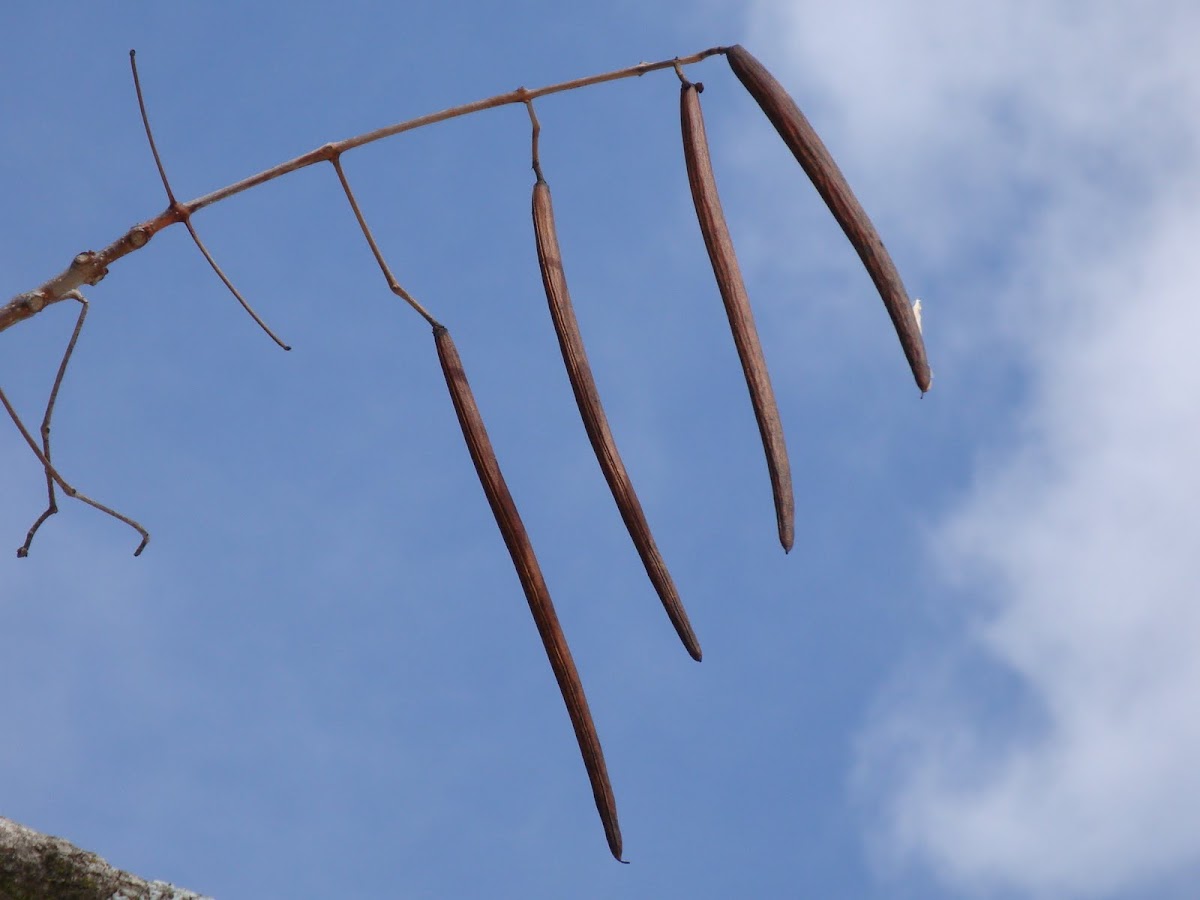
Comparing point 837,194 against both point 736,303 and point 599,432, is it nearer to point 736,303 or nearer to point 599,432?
point 736,303

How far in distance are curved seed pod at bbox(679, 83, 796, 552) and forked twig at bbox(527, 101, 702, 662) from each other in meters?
0.18

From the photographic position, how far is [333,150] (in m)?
2.20

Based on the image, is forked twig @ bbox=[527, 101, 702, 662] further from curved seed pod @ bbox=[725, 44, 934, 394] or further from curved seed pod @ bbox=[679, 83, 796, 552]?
curved seed pod @ bbox=[725, 44, 934, 394]

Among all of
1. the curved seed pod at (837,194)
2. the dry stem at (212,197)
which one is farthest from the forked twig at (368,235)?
the curved seed pod at (837,194)

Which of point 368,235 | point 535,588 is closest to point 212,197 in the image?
point 368,235

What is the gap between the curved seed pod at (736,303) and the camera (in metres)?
1.83

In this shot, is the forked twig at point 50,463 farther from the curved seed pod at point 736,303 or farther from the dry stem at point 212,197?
the curved seed pod at point 736,303

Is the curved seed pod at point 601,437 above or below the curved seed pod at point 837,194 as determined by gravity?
below

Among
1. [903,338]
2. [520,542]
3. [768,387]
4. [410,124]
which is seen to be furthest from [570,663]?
[410,124]

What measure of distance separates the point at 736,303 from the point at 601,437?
0.27 meters

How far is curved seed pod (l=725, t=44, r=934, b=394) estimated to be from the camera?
1.85 m

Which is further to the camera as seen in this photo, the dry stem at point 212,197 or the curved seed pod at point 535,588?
the dry stem at point 212,197

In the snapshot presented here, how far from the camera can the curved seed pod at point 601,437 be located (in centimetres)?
Answer: 186

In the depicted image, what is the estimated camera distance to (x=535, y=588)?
1.94m
